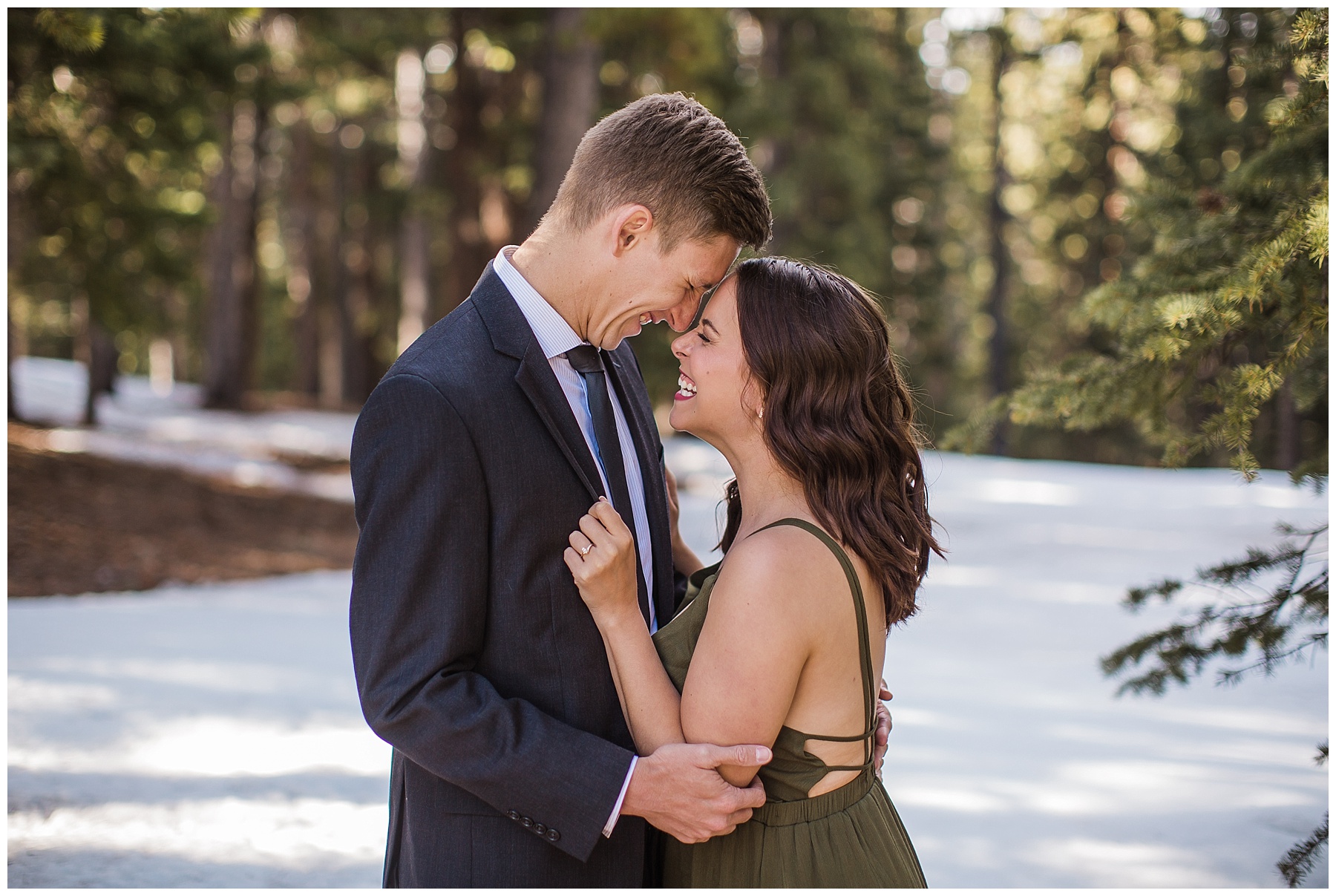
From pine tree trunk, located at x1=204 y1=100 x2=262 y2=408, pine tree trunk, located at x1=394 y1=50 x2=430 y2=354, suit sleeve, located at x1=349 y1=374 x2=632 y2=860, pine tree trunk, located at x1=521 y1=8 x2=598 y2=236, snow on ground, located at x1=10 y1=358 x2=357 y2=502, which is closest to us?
suit sleeve, located at x1=349 y1=374 x2=632 y2=860

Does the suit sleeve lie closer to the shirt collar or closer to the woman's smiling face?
the shirt collar

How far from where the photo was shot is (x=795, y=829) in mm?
2227

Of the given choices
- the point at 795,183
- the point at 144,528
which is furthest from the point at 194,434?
the point at 795,183

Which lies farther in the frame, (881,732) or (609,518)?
(881,732)

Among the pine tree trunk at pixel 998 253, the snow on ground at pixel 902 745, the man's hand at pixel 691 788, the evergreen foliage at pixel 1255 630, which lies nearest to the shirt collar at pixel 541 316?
the man's hand at pixel 691 788

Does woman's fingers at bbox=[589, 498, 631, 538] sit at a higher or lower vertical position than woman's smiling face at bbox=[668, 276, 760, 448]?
lower

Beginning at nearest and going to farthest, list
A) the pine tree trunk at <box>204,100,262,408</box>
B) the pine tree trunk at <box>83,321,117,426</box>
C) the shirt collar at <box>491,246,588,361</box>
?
the shirt collar at <box>491,246,588,361</box>, the pine tree trunk at <box>83,321,117,426</box>, the pine tree trunk at <box>204,100,262,408</box>

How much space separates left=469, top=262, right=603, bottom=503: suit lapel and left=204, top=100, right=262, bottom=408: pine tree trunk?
57.0 feet

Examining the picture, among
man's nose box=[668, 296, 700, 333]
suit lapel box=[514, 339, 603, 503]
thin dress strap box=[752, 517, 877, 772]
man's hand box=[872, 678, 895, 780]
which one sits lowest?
man's hand box=[872, 678, 895, 780]

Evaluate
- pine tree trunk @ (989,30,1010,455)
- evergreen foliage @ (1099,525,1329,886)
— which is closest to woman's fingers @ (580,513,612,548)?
evergreen foliage @ (1099,525,1329,886)

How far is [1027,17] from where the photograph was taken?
22922 millimetres

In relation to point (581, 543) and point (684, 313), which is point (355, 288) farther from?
point (581, 543)

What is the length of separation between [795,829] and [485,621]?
79cm

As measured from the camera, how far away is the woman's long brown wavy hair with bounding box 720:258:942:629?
2.17m
